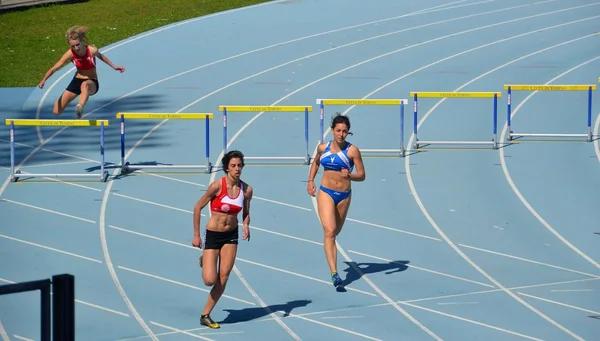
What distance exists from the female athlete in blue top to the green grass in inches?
521

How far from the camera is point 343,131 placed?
11.5 m

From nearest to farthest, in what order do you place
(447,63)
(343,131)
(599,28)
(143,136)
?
1. (343,131)
2. (143,136)
3. (447,63)
4. (599,28)

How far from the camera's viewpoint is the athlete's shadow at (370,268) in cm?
1245

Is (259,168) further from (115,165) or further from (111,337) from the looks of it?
(111,337)

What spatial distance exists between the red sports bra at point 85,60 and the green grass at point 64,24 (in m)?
8.03

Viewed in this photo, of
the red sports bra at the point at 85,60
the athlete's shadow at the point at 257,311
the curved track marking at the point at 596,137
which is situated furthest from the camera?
the curved track marking at the point at 596,137

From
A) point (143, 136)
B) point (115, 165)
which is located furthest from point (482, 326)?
point (143, 136)

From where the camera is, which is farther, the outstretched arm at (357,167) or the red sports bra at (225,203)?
the outstretched arm at (357,167)

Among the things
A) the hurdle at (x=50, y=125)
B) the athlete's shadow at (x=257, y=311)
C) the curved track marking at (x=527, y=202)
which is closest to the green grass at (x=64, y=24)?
the hurdle at (x=50, y=125)

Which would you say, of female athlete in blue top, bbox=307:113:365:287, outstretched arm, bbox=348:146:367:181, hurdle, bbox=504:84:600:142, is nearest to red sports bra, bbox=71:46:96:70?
female athlete in blue top, bbox=307:113:365:287

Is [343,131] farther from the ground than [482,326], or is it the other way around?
[343,131]

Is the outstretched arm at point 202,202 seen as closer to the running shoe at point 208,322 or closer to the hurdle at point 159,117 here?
the running shoe at point 208,322

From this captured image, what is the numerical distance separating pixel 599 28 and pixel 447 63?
5.33m

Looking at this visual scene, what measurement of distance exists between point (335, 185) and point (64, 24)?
62.4 ft
